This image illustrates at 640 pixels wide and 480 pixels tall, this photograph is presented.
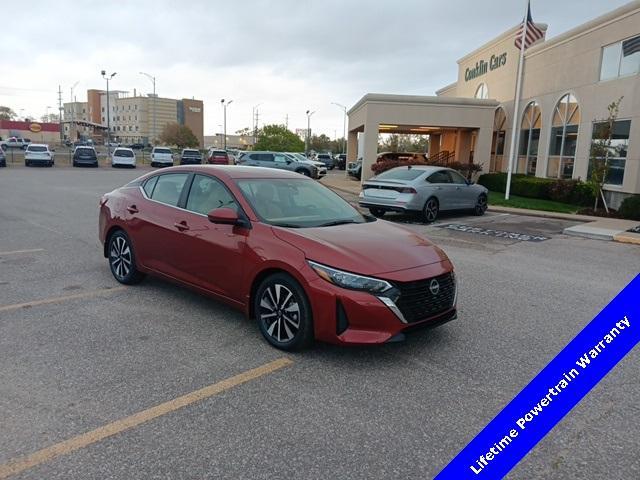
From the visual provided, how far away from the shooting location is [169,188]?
5.76 m

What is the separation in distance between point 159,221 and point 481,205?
1160cm

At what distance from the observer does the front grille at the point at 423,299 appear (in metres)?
3.97

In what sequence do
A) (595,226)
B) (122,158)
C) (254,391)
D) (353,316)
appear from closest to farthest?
(254,391), (353,316), (595,226), (122,158)

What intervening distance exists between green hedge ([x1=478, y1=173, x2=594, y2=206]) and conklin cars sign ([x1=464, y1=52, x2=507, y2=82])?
7.93 meters

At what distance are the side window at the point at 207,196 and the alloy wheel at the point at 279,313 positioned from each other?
40.6 inches

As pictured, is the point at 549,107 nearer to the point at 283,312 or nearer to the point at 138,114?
the point at 283,312

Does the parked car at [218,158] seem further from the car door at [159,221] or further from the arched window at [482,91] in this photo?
the car door at [159,221]

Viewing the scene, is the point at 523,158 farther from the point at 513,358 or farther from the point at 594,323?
the point at 594,323

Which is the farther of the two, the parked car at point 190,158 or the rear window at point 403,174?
the parked car at point 190,158

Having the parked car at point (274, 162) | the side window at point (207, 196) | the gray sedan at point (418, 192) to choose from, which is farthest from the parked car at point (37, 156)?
the side window at point (207, 196)

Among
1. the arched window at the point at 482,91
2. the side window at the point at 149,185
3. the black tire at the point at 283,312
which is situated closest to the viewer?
the black tire at the point at 283,312

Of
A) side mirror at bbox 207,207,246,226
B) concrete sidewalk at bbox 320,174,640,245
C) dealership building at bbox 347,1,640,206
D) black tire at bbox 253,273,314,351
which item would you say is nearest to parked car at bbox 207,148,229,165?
dealership building at bbox 347,1,640,206

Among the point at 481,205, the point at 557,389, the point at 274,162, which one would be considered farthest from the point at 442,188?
the point at 274,162

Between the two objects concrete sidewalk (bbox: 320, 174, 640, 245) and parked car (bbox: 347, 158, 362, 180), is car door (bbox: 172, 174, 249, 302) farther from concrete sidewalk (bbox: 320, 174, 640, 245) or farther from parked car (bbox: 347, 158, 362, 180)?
parked car (bbox: 347, 158, 362, 180)
